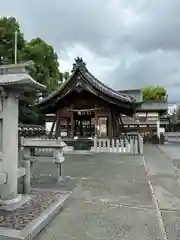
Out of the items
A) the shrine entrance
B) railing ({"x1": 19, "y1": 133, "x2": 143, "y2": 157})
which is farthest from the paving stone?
the shrine entrance

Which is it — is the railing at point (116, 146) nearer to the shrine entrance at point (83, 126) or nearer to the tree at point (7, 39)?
the shrine entrance at point (83, 126)

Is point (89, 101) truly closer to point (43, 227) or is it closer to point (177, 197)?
point (177, 197)

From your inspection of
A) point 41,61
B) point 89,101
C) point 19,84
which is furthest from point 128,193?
point 41,61

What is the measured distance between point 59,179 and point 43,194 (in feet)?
4.06

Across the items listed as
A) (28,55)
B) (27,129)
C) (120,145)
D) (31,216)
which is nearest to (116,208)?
(31,216)

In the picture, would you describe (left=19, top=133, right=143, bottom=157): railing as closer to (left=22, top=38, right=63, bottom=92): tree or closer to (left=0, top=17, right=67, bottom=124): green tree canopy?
(left=0, top=17, right=67, bottom=124): green tree canopy

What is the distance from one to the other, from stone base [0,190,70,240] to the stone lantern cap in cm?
203

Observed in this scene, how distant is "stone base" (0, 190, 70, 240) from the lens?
3109 millimetres

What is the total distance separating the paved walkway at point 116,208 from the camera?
10.8 feet

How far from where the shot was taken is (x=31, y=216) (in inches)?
146

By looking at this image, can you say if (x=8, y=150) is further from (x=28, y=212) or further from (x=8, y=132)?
(x=28, y=212)

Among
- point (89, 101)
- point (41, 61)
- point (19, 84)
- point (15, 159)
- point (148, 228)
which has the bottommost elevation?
point (148, 228)

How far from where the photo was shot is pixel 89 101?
48.8 ft

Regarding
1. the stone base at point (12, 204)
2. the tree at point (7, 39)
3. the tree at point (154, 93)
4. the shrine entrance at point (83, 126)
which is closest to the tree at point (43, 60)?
the tree at point (7, 39)
